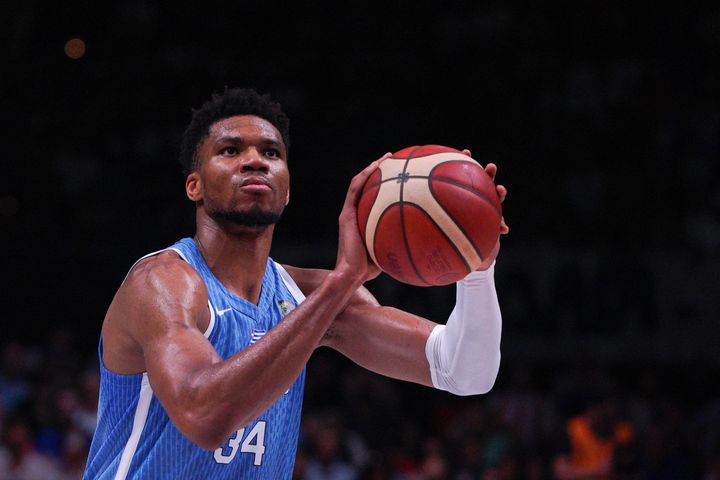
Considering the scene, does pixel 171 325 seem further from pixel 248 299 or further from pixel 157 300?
pixel 248 299

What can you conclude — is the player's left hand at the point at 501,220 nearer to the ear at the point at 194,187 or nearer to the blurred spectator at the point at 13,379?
the ear at the point at 194,187

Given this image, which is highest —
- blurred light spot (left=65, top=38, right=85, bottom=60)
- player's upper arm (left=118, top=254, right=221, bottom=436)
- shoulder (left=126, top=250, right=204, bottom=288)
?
blurred light spot (left=65, top=38, right=85, bottom=60)

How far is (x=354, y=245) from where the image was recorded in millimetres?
3314

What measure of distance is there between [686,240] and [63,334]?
6.69 m

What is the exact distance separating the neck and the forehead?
1.08 feet

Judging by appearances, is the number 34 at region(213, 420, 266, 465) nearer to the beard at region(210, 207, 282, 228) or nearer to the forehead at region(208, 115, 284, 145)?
the beard at region(210, 207, 282, 228)

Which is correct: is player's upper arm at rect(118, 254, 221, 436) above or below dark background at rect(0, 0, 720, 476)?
below

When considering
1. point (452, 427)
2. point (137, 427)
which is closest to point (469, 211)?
point (137, 427)

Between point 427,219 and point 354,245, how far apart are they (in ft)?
0.84

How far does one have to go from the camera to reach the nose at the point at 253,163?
377 cm

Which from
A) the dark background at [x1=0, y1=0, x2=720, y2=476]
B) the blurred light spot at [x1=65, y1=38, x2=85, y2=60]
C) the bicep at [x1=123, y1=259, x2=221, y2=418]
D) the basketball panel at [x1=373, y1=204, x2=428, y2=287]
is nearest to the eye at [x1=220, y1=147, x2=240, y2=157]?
the bicep at [x1=123, y1=259, x2=221, y2=418]

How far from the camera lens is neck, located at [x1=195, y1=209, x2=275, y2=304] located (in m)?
3.87

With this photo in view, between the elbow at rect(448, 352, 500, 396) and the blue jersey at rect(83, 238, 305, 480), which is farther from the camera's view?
the elbow at rect(448, 352, 500, 396)

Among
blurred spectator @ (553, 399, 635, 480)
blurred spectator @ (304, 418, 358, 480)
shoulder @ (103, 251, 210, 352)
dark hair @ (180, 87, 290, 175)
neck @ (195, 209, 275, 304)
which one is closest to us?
shoulder @ (103, 251, 210, 352)
